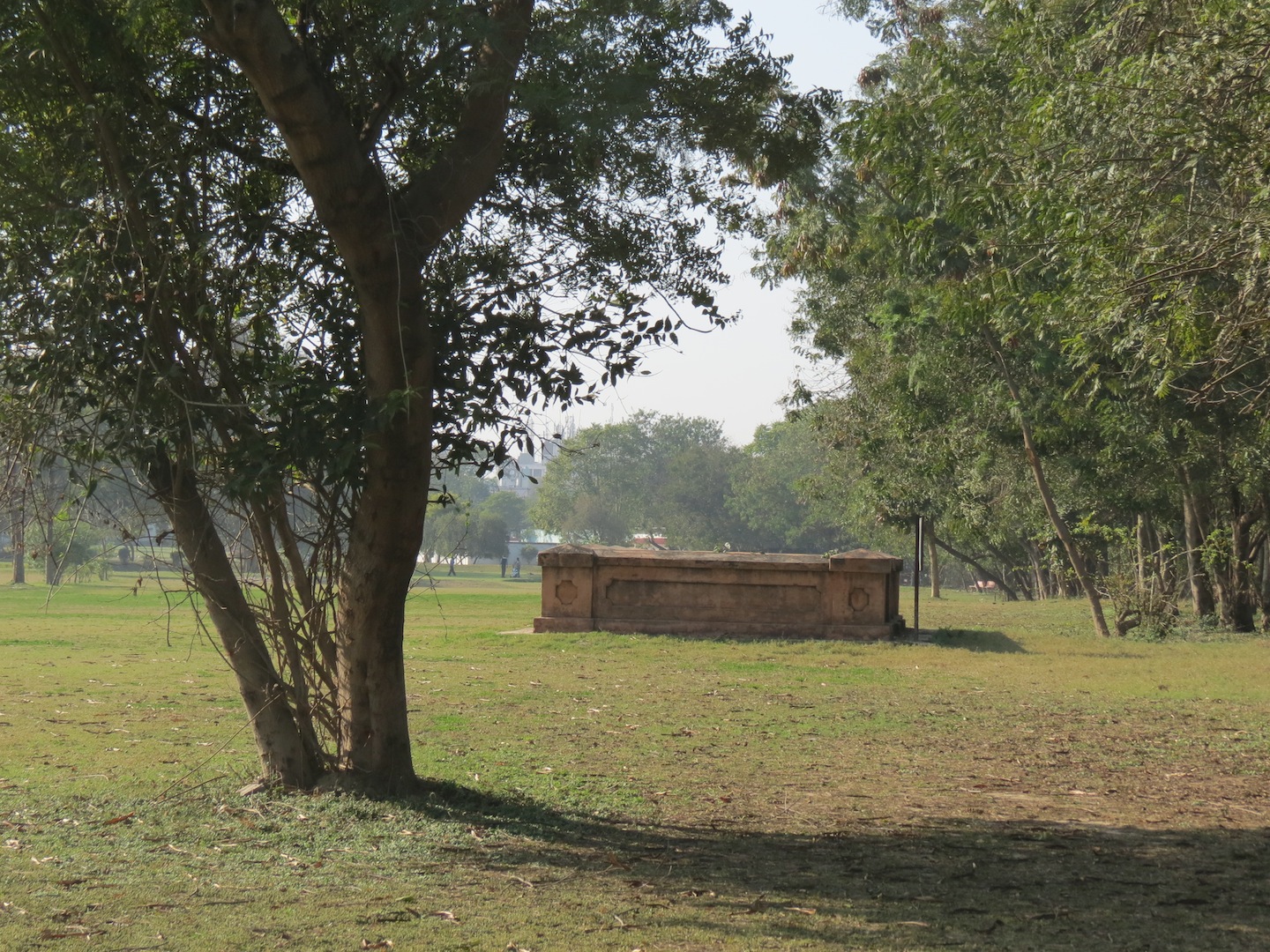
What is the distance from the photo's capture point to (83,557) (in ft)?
125

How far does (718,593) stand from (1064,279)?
26.4 feet

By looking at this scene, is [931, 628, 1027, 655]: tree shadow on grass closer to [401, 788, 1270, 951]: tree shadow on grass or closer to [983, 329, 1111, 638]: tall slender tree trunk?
[983, 329, 1111, 638]: tall slender tree trunk

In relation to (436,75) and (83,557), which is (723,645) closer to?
(436,75)

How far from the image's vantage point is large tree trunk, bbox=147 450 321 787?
20.5 feet

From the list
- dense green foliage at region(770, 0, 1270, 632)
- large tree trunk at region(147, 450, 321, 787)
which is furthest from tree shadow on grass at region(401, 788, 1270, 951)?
dense green foliage at region(770, 0, 1270, 632)

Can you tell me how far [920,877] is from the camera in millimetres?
5340

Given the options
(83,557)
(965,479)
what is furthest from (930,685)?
(83,557)

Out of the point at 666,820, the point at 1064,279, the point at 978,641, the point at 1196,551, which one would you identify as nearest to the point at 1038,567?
the point at 1196,551

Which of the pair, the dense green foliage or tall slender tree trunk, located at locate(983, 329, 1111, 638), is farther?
tall slender tree trunk, located at locate(983, 329, 1111, 638)

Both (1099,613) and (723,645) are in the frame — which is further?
(1099,613)

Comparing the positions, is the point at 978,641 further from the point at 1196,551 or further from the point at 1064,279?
the point at 1064,279

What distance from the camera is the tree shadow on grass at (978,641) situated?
17125 mm

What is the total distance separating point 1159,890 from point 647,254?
459cm

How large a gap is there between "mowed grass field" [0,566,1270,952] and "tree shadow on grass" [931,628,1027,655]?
11.8 ft
